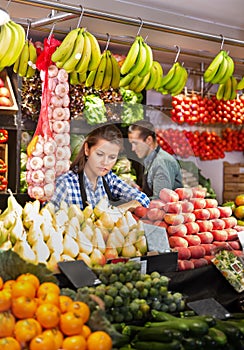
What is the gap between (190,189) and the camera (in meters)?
3.32

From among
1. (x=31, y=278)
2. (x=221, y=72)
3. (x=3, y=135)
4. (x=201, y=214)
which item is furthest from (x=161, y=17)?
(x=31, y=278)

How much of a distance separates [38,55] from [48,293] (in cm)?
238

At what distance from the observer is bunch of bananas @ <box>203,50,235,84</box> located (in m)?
4.21

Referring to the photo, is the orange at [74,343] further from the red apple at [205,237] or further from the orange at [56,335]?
the red apple at [205,237]

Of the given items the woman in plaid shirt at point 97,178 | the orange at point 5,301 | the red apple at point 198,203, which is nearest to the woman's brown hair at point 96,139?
the woman in plaid shirt at point 97,178

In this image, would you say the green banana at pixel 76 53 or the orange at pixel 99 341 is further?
the green banana at pixel 76 53

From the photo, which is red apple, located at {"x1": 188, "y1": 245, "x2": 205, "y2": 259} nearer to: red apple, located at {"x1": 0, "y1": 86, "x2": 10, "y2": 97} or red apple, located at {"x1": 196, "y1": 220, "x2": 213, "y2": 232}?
red apple, located at {"x1": 196, "y1": 220, "x2": 213, "y2": 232}

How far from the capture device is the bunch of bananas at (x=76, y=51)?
356 centimetres

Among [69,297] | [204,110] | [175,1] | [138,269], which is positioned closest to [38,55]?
[175,1]

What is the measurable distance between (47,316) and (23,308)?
0.09m

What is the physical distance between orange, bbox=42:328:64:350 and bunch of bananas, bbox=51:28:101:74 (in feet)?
6.43

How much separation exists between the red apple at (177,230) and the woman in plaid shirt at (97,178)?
0.23 meters

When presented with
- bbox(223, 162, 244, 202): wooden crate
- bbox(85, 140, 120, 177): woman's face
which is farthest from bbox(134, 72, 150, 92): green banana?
bbox(223, 162, 244, 202): wooden crate

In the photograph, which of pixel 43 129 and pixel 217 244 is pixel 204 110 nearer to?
pixel 43 129
